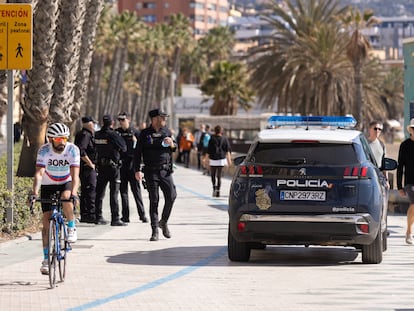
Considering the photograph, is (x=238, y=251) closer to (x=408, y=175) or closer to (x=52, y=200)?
(x=52, y=200)

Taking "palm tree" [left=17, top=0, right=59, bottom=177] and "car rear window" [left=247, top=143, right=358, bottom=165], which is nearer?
"car rear window" [left=247, top=143, right=358, bottom=165]

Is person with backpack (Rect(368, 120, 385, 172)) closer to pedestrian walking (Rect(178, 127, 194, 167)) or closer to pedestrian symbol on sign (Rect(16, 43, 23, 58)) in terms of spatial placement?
pedestrian symbol on sign (Rect(16, 43, 23, 58))

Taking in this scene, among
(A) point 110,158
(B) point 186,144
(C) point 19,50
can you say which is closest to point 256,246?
(C) point 19,50

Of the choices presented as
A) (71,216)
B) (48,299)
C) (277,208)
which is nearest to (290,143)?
(277,208)

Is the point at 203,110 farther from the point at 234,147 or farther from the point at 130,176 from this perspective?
the point at 130,176

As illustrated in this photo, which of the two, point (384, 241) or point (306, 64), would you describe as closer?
point (384, 241)

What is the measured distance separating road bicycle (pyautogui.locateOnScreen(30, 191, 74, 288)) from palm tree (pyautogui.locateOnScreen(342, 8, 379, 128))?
4792 centimetres

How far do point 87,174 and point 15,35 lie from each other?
388cm

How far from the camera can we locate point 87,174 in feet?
68.3

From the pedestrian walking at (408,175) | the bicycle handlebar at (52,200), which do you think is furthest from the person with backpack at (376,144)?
the bicycle handlebar at (52,200)

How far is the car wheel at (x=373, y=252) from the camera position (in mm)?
14414

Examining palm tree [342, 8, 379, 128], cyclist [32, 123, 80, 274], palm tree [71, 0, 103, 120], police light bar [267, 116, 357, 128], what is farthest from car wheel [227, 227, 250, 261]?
palm tree [342, 8, 379, 128]

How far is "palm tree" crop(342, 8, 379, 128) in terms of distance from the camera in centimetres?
6006

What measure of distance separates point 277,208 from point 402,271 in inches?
62.5
